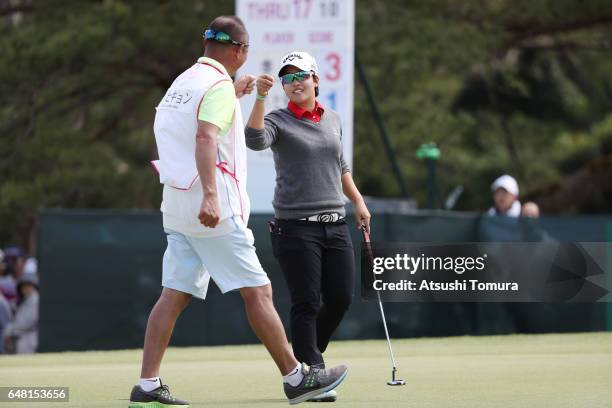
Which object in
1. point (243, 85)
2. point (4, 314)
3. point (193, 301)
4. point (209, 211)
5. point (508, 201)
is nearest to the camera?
point (209, 211)

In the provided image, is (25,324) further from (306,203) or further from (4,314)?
(306,203)

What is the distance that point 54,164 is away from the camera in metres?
23.9

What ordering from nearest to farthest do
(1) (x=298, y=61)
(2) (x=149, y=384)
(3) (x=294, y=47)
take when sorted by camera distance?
(2) (x=149, y=384) → (1) (x=298, y=61) → (3) (x=294, y=47)

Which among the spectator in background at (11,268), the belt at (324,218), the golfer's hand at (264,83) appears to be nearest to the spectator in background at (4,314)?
the spectator in background at (11,268)

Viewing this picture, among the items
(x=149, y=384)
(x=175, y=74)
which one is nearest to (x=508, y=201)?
(x=149, y=384)

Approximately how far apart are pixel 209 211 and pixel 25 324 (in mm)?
8874

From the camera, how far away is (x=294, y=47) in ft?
52.9

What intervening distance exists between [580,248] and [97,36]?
11750mm

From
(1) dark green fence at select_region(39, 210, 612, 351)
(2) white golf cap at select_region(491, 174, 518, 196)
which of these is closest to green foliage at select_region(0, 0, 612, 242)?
(1) dark green fence at select_region(39, 210, 612, 351)

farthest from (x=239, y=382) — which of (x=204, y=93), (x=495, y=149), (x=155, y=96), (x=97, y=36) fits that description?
(x=495, y=149)

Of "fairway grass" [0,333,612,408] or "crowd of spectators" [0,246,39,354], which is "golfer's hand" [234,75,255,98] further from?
"crowd of spectators" [0,246,39,354]

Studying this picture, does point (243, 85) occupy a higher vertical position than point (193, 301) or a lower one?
higher

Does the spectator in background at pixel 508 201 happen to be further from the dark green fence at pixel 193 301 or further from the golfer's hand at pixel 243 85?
the golfer's hand at pixel 243 85

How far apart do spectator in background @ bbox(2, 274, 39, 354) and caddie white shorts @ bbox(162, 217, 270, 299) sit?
782 cm
